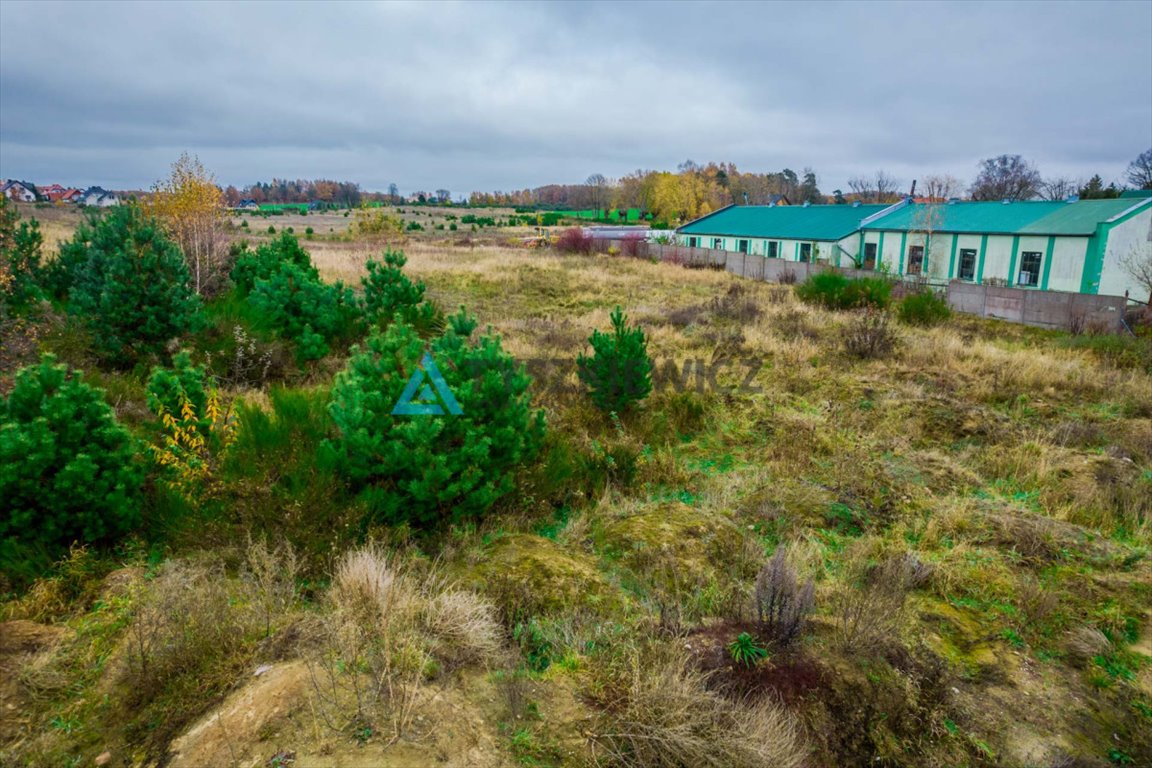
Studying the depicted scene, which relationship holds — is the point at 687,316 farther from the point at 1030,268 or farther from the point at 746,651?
the point at 1030,268

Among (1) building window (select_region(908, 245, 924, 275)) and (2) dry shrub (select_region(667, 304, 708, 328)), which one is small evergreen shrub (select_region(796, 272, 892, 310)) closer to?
(2) dry shrub (select_region(667, 304, 708, 328))

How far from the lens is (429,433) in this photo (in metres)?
4.93

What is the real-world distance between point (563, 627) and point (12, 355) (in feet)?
27.6

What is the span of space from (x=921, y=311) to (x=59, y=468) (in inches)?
677

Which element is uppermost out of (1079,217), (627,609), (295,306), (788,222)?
(788,222)

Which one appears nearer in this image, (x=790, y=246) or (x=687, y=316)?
(x=687, y=316)

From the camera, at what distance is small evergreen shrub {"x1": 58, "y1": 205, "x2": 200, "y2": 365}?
26.4ft

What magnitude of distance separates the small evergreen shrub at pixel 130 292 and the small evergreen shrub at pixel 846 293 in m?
15.3

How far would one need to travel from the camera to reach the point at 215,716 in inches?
112

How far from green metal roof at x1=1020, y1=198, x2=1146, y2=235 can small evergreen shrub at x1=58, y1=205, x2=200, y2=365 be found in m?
26.6

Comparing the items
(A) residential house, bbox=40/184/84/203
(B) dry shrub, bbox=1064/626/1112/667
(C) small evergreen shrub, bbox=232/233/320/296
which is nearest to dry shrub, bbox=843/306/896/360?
(B) dry shrub, bbox=1064/626/1112/667

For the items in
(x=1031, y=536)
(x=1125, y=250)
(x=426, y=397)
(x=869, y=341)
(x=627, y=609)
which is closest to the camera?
(x=627, y=609)

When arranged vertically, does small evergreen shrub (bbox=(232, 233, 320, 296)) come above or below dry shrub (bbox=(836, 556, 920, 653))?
above

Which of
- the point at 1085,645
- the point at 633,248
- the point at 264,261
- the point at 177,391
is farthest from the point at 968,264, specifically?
the point at 177,391
